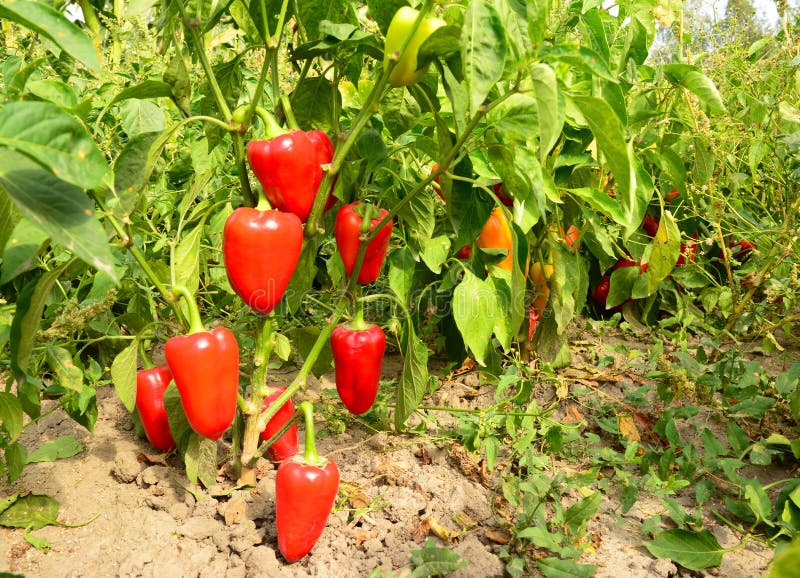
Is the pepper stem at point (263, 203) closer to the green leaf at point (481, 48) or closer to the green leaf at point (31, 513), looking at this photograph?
the green leaf at point (481, 48)

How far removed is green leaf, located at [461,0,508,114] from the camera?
80 cm

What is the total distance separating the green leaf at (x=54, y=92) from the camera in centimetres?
97

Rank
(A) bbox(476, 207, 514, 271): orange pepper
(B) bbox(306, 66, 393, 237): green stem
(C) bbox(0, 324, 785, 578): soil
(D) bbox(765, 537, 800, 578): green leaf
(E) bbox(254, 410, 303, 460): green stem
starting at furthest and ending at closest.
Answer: (A) bbox(476, 207, 514, 271): orange pepper, (E) bbox(254, 410, 303, 460): green stem, (C) bbox(0, 324, 785, 578): soil, (B) bbox(306, 66, 393, 237): green stem, (D) bbox(765, 537, 800, 578): green leaf

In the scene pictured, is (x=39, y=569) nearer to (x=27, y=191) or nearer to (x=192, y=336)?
(x=192, y=336)

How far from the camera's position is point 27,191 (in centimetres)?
61

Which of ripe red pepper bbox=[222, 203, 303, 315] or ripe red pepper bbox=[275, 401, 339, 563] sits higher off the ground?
ripe red pepper bbox=[222, 203, 303, 315]

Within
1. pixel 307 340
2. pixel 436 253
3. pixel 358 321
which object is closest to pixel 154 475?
pixel 307 340

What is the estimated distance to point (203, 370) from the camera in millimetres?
1080

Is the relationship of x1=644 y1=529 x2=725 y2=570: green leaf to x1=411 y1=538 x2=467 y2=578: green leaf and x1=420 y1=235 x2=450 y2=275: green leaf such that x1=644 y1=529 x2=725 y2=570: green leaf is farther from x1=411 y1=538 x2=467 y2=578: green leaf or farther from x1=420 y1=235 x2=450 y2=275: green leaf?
x1=420 y1=235 x2=450 y2=275: green leaf

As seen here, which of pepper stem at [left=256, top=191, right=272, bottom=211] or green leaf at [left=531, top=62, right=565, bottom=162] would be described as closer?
green leaf at [left=531, top=62, right=565, bottom=162]

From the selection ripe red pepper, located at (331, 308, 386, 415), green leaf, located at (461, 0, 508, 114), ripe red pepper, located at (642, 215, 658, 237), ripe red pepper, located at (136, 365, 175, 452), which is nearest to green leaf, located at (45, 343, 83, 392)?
ripe red pepper, located at (136, 365, 175, 452)

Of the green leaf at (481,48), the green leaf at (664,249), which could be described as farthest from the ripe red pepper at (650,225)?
the green leaf at (481,48)

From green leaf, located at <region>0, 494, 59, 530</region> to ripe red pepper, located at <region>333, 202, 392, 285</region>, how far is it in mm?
678

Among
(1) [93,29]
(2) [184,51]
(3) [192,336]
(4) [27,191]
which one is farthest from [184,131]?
(4) [27,191]
